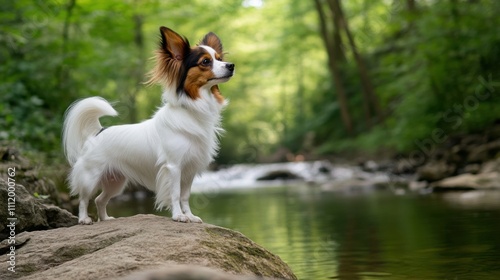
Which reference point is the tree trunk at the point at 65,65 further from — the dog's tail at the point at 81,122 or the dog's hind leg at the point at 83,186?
the dog's hind leg at the point at 83,186

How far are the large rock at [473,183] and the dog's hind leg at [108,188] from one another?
8.28m

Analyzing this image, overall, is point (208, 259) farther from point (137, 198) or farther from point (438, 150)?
point (438, 150)

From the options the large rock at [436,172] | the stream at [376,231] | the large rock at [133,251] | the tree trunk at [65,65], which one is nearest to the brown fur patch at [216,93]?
the large rock at [133,251]

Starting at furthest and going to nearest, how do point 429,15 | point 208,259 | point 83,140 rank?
point 429,15 < point 83,140 < point 208,259

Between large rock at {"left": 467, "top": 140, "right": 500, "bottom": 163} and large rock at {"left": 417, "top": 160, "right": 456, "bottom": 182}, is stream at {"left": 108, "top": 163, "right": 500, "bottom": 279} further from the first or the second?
large rock at {"left": 467, "top": 140, "right": 500, "bottom": 163}

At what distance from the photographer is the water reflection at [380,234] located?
5037 millimetres

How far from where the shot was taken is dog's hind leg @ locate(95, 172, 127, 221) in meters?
5.14

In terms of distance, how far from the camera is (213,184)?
21.6m

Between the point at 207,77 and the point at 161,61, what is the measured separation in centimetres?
38

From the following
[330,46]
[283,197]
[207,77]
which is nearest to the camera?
[207,77]

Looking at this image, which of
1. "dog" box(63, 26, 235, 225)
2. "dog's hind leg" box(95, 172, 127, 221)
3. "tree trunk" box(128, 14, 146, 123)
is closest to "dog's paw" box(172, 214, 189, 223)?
"dog" box(63, 26, 235, 225)

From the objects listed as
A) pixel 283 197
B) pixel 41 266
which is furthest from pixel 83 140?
pixel 283 197

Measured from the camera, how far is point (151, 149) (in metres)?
4.76

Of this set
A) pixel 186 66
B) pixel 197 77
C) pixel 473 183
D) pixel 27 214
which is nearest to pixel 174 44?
pixel 186 66
